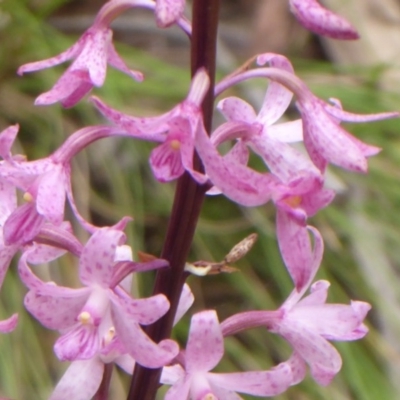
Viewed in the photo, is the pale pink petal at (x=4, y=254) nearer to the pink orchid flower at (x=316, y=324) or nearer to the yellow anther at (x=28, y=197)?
the yellow anther at (x=28, y=197)

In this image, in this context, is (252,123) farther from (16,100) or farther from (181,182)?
(16,100)

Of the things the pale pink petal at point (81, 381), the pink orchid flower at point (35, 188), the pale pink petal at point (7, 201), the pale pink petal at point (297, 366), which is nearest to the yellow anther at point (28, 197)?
the pink orchid flower at point (35, 188)

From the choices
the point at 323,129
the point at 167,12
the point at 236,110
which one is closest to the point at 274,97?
the point at 236,110

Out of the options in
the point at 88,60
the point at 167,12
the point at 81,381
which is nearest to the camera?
the point at 167,12

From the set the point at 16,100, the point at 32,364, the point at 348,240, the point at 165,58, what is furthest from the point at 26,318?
the point at 165,58

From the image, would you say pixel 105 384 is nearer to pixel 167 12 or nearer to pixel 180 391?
pixel 180 391

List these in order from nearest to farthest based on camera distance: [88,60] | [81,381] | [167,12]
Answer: [167,12]
[88,60]
[81,381]

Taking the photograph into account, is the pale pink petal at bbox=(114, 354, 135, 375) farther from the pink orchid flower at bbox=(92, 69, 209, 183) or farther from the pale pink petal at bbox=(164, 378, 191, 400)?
the pink orchid flower at bbox=(92, 69, 209, 183)
